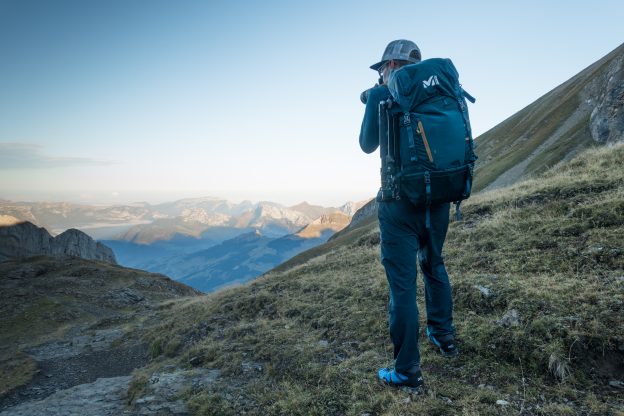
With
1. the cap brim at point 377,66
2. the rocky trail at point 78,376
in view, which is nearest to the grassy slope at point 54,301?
the rocky trail at point 78,376

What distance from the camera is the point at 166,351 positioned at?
10.8 metres

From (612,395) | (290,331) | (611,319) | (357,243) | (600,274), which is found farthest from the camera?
(357,243)

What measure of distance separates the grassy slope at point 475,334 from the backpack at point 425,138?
247cm

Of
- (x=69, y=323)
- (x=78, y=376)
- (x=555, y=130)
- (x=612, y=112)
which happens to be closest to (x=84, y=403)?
(x=78, y=376)

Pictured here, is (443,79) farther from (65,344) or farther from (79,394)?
(65,344)

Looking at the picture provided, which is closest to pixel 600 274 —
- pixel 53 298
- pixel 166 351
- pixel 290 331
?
pixel 290 331

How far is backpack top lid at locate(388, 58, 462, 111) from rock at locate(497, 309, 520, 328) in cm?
379

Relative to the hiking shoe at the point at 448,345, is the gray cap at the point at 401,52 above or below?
above

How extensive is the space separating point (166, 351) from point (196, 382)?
4191mm

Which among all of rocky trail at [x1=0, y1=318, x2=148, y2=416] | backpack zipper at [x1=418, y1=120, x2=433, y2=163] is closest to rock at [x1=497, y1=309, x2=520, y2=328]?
backpack zipper at [x1=418, y1=120, x2=433, y2=163]

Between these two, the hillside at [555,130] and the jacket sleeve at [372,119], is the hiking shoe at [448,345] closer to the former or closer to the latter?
the jacket sleeve at [372,119]

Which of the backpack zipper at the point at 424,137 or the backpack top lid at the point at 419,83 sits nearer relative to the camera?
the backpack zipper at the point at 424,137

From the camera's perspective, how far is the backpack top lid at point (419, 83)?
188 inches

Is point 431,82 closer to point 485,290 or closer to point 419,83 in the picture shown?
point 419,83
